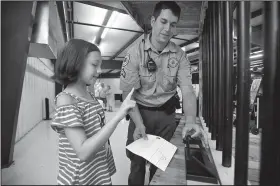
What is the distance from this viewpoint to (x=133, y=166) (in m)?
1.17

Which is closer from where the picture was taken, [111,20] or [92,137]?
[92,137]

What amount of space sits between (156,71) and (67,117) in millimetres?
733

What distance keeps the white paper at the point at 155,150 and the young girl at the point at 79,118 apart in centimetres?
15

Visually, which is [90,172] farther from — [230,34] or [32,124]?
[32,124]

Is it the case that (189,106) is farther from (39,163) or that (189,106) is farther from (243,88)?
(39,163)

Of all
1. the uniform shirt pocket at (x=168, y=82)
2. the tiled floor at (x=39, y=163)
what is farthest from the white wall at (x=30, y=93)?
the uniform shirt pocket at (x=168, y=82)

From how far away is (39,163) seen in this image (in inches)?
80.5

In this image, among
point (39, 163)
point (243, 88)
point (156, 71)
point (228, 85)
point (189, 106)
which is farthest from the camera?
point (39, 163)

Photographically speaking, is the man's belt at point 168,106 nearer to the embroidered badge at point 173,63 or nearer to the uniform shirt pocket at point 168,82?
the uniform shirt pocket at point 168,82

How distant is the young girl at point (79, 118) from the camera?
1.88 feet

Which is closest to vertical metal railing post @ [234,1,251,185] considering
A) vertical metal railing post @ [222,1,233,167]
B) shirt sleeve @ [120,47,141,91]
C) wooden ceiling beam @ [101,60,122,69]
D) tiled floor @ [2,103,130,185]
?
vertical metal railing post @ [222,1,233,167]

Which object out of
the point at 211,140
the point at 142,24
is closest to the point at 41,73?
the point at 142,24

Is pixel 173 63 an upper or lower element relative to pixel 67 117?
upper

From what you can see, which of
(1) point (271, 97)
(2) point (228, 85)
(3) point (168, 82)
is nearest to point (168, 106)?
(3) point (168, 82)
